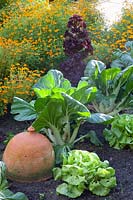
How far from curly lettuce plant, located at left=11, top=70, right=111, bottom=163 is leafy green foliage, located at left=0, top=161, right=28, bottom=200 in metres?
0.58

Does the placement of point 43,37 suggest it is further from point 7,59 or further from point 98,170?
point 98,170

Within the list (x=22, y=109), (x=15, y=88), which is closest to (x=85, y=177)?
(x=22, y=109)

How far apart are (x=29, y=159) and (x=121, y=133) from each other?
3.46 feet

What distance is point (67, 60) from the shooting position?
23.9ft

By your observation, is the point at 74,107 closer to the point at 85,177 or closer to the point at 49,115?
the point at 49,115

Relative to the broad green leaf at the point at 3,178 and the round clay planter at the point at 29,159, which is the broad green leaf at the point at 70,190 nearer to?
the round clay planter at the point at 29,159

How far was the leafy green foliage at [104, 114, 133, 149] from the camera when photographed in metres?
4.96

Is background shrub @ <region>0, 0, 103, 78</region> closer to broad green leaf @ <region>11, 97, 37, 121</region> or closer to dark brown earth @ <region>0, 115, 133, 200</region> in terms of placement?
broad green leaf @ <region>11, 97, 37, 121</region>

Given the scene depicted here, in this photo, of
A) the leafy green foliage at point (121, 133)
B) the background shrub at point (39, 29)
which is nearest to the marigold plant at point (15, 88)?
the background shrub at point (39, 29)

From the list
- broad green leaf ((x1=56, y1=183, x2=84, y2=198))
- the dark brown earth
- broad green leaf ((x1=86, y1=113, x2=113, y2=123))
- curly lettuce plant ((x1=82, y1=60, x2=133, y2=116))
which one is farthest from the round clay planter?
curly lettuce plant ((x1=82, y1=60, x2=133, y2=116))

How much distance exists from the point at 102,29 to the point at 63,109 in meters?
4.49

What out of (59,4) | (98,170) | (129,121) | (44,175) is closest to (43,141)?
(44,175)

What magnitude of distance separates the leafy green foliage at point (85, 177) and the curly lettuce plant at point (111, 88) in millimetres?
1248

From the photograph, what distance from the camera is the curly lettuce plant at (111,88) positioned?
5.30 metres
